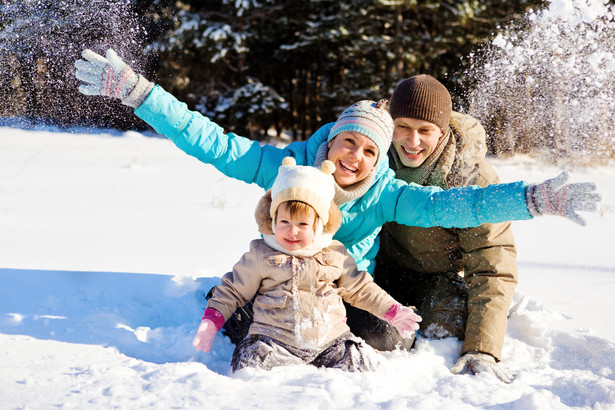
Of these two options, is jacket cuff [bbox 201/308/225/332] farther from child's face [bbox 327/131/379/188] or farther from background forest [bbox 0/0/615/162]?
background forest [bbox 0/0/615/162]

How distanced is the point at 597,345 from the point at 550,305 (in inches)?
20.9

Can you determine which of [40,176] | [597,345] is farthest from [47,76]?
[597,345]

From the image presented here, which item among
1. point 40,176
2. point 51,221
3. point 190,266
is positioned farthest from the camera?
point 40,176

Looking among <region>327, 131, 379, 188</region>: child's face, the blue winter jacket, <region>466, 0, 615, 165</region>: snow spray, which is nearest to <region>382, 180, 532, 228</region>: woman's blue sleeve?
the blue winter jacket

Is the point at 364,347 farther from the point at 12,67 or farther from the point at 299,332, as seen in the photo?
the point at 12,67

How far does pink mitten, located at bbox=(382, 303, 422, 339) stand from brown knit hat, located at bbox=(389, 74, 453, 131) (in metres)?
0.98

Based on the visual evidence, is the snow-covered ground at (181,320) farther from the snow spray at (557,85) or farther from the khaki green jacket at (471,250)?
the snow spray at (557,85)

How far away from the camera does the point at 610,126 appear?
7062mm

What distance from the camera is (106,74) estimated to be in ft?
7.91

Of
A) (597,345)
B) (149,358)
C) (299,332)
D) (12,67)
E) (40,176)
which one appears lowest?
(149,358)

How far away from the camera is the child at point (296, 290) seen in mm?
2191

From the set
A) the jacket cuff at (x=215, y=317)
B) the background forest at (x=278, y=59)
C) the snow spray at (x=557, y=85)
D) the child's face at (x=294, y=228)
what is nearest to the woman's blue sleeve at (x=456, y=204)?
A: the child's face at (x=294, y=228)

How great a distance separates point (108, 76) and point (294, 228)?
39.9 inches

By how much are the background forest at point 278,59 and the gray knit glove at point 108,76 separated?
21.3ft
